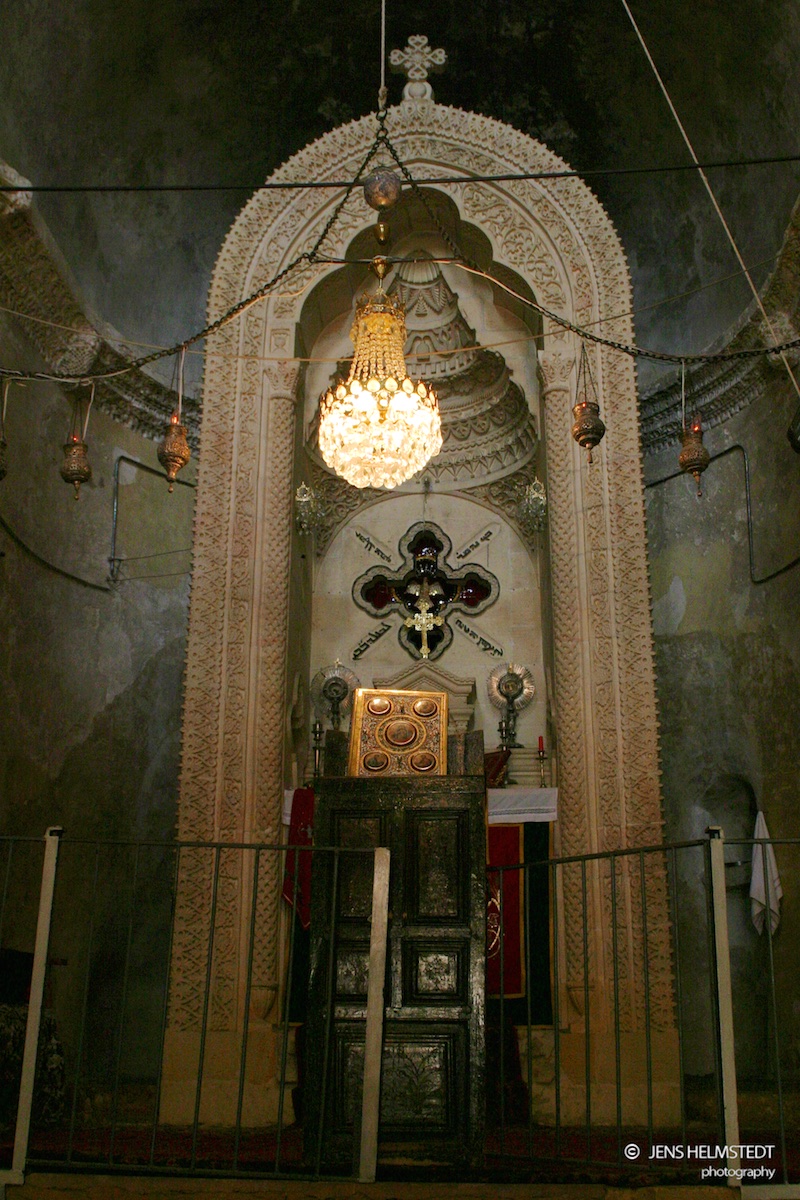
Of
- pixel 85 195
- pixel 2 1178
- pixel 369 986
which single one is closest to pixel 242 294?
pixel 85 195

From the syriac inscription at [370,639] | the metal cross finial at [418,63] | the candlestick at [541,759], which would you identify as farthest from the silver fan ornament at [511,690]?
the metal cross finial at [418,63]

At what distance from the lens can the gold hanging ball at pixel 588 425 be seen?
267 inches

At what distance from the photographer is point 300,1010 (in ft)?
23.2

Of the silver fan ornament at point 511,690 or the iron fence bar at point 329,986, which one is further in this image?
the silver fan ornament at point 511,690

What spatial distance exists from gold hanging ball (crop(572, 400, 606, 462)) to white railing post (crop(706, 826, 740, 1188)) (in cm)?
333

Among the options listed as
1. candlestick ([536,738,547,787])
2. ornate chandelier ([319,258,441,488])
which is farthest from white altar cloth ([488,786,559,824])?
ornate chandelier ([319,258,441,488])

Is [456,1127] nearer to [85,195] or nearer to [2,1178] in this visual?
[2,1178]

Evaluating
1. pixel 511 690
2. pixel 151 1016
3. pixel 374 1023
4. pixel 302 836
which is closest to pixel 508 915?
pixel 302 836

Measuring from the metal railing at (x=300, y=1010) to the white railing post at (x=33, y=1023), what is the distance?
2.56ft

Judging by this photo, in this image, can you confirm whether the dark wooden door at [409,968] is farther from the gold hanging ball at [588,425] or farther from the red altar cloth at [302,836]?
the gold hanging ball at [588,425]

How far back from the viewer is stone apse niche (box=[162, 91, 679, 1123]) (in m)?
7.05

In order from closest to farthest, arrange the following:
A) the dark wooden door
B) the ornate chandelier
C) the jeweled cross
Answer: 1. the dark wooden door
2. the ornate chandelier
3. the jeweled cross

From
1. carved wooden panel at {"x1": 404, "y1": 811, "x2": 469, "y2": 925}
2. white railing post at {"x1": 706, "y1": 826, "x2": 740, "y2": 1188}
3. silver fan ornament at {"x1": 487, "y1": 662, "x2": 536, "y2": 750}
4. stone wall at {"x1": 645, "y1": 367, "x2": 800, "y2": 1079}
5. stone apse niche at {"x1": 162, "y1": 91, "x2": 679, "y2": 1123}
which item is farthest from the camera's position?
silver fan ornament at {"x1": 487, "y1": 662, "x2": 536, "y2": 750}

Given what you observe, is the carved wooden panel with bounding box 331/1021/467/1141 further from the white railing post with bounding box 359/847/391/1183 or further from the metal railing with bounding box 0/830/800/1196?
the metal railing with bounding box 0/830/800/1196
